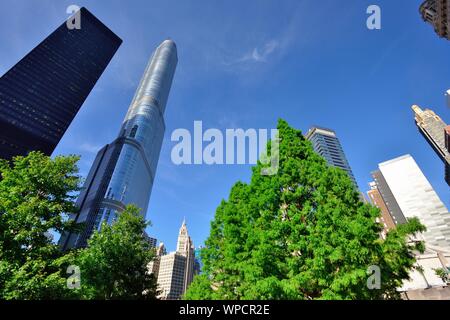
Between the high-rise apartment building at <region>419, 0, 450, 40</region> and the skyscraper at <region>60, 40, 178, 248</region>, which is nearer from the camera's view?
the high-rise apartment building at <region>419, 0, 450, 40</region>

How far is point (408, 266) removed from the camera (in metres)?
9.83

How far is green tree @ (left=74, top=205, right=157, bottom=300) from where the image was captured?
528 inches

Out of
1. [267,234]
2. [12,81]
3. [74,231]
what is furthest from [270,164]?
[12,81]

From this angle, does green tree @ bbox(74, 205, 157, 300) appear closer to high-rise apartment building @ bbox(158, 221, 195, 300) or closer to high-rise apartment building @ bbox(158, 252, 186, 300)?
high-rise apartment building @ bbox(158, 221, 195, 300)

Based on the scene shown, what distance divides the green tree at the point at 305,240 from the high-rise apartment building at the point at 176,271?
174m

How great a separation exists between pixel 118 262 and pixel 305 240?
12.6 m

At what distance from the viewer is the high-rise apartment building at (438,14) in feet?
150

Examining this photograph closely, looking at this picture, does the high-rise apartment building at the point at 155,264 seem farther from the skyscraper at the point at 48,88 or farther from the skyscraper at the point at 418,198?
the skyscraper at the point at 418,198

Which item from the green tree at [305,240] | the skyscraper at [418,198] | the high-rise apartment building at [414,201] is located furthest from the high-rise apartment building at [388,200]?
the green tree at [305,240]

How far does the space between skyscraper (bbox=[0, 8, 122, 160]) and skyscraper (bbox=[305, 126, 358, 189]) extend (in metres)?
151

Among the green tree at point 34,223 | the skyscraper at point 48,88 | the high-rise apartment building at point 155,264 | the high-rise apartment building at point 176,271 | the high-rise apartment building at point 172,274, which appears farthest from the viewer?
the high-rise apartment building at point 176,271

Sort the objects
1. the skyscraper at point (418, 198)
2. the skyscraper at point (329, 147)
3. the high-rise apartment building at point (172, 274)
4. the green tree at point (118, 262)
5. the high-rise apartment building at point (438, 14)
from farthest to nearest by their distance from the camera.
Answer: the skyscraper at point (329, 147) → the high-rise apartment building at point (172, 274) → the skyscraper at point (418, 198) → the high-rise apartment building at point (438, 14) → the green tree at point (118, 262)

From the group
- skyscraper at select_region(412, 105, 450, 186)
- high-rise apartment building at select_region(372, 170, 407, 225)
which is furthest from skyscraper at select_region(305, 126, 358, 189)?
skyscraper at select_region(412, 105, 450, 186)

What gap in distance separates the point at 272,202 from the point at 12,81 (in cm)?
12850
